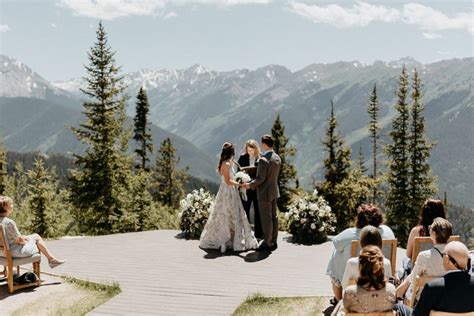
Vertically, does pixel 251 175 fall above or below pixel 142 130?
below

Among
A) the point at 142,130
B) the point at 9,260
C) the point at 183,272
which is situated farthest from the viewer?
the point at 142,130

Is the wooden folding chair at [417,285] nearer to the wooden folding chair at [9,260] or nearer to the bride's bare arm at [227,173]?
the bride's bare arm at [227,173]

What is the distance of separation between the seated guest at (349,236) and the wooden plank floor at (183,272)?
129cm

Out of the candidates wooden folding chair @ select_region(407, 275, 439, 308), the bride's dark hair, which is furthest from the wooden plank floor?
wooden folding chair @ select_region(407, 275, 439, 308)

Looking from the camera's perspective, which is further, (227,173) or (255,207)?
(255,207)

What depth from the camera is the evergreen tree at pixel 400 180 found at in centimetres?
3816

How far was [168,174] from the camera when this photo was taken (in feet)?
193

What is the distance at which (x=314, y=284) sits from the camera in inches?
386

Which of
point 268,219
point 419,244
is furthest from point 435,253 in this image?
point 268,219

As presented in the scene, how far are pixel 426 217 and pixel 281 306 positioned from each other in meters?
2.91

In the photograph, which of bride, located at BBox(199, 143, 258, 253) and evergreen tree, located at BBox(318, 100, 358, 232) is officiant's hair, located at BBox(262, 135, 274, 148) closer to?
bride, located at BBox(199, 143, 258, 253)

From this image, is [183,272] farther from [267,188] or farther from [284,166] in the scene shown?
[284,166]

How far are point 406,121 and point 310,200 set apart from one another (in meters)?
29.7

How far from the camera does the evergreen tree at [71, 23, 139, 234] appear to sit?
26.9 metres
